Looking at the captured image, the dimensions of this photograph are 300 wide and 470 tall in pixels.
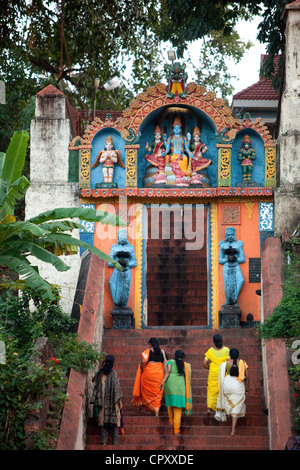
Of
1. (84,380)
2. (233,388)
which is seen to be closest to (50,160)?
(84,380)

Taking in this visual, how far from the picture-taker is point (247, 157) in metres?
17.3

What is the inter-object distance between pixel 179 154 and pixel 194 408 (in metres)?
6.32

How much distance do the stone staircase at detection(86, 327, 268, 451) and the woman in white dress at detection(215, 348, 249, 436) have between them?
31 cm

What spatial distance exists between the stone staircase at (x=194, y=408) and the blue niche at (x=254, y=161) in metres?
3.59

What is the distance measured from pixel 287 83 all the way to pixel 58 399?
8630mm

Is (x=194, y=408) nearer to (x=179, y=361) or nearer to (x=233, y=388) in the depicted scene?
(x=179, y=361)

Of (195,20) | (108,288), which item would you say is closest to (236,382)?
(108,288)

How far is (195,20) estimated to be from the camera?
2047cm

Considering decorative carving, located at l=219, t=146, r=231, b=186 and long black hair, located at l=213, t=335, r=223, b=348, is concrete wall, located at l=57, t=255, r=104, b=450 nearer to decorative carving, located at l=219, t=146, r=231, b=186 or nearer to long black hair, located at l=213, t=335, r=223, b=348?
long black hair, located at l=213, t=335, r=223, b=348

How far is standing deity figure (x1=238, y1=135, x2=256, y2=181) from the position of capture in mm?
17266

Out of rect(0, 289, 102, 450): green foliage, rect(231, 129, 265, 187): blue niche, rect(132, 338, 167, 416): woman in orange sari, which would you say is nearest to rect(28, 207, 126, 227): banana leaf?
rect(0, 289, 102, 450): green foliage

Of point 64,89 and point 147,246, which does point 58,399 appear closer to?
point 147,246

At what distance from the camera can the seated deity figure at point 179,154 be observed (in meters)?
17.4

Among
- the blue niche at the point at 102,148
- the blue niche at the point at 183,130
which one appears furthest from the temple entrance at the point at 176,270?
the blue niche at the point at 102,148
